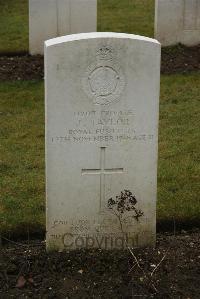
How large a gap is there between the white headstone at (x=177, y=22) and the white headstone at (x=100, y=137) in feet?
20.5

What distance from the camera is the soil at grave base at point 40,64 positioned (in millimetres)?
9992

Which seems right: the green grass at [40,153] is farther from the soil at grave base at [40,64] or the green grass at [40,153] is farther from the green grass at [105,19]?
the green grass at [105,19]

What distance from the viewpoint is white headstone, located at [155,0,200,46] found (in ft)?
35.4

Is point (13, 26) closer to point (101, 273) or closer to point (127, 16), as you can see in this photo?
point (127, 16)

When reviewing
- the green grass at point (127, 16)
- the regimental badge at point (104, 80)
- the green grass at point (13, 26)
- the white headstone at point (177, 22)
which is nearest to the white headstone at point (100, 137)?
the regimental badge at point (104, 80)

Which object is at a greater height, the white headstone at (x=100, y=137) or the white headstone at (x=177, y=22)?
the white headstone at (x=177, y=22)

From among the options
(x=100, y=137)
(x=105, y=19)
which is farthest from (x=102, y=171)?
(x=105, y=19)

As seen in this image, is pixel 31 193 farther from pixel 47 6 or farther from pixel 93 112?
pixel 47 6

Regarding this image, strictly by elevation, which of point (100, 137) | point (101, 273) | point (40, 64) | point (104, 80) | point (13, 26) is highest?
point (13, 26)

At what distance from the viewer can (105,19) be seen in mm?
12977

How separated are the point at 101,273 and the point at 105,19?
895 cm

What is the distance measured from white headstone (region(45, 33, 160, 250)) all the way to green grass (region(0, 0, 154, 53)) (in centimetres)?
668

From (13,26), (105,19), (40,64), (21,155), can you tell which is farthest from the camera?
(105,19)

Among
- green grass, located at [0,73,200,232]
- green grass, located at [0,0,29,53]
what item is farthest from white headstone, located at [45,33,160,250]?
green grass, located at [0,0,29,53]
